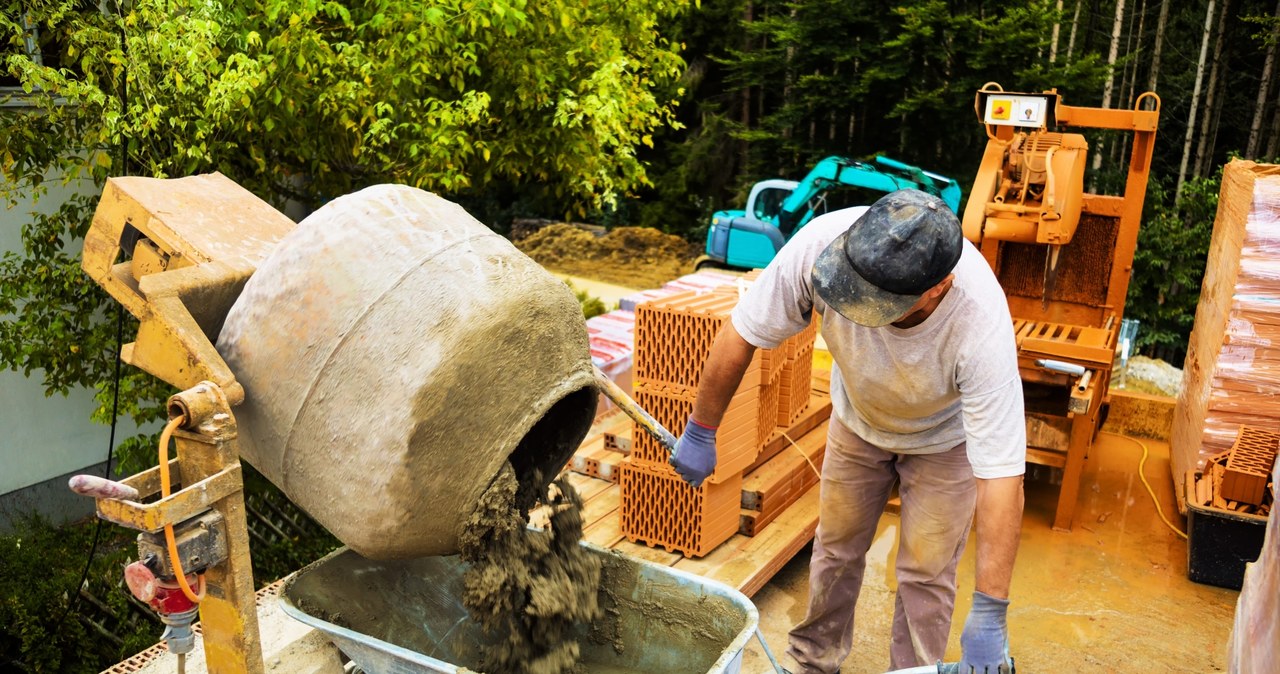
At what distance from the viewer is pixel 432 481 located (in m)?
2.10

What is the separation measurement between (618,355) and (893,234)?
3.67 metres

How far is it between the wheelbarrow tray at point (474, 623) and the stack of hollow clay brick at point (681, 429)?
1.54 metres

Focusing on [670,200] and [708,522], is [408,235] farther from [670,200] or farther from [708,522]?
[670,200]

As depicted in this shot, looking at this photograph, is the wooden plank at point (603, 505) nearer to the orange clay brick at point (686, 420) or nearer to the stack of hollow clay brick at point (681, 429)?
the stack of hollow clay brick at point (681, 429)

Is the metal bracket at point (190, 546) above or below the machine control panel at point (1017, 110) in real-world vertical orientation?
below

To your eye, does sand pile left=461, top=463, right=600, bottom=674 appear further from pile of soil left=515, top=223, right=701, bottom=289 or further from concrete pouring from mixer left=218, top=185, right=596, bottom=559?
pile of soil left=515, top=223, right=701, bottom=289

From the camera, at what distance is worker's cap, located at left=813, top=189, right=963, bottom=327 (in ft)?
8.14

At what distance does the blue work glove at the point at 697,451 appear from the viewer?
3102mm

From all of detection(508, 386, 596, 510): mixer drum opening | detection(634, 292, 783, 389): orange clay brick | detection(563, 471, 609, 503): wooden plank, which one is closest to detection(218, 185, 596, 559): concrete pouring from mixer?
detection(508, 386, 596, 510): mixer drum opening

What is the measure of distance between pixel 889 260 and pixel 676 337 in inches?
71.8

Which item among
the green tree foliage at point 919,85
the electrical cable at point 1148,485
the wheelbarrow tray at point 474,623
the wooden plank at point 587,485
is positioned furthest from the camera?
the green tree foliage at point 919,85

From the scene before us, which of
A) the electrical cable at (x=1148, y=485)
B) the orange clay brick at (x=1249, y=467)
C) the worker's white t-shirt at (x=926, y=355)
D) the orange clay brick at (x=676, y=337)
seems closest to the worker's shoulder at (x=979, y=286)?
the worker's white t-shirt at (x=926, y=355)

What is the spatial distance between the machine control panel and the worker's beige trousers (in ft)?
9.48

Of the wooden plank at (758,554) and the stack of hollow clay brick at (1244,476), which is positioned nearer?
the wooden plank at (758,554)
